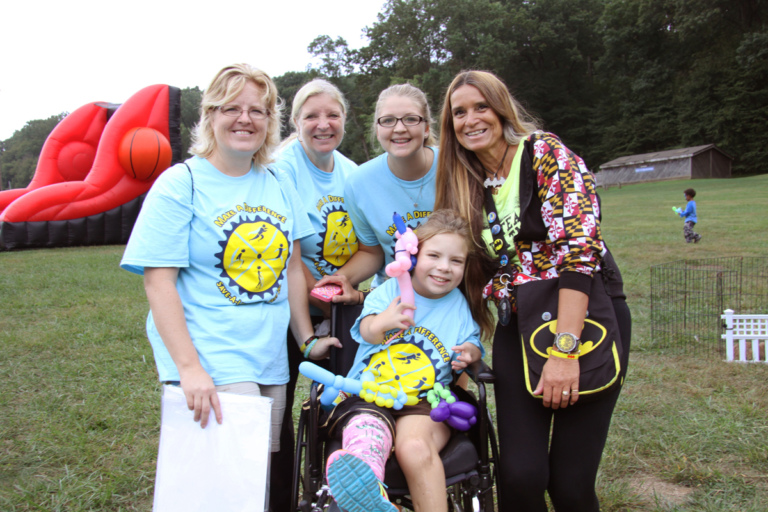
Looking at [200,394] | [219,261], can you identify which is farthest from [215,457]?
[219,261]

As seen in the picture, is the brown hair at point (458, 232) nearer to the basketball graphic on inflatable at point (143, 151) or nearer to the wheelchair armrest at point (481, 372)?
the wheelchair armrest at point (481, 372)

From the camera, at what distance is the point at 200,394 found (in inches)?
73.6

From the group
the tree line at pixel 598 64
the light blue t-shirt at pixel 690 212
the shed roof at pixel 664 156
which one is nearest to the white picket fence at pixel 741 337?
the light blue t-shirt at pixel 690 212

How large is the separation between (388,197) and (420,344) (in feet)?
2.43

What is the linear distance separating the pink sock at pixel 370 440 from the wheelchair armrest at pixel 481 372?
425 millimetres

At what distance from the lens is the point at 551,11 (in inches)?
2019

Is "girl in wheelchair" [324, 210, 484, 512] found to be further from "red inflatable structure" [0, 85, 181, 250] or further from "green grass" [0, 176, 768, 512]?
"red inflatable structure" [0, 85, 181, 250]

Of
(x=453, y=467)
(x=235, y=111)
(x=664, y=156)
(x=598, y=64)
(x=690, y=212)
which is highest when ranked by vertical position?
(x=598, y=64)

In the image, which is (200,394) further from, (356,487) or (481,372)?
(481,372)

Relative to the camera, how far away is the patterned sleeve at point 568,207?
1886 millimetres

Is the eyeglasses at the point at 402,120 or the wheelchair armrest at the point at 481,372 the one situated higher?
the eyeglasses at the point at 402,120

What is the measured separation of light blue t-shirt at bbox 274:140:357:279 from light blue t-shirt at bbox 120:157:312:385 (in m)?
0.51

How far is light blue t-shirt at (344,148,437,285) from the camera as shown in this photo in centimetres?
263

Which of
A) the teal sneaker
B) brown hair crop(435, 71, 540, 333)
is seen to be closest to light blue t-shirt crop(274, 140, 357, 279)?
brown hair crop(435, 71, 540, 333)
